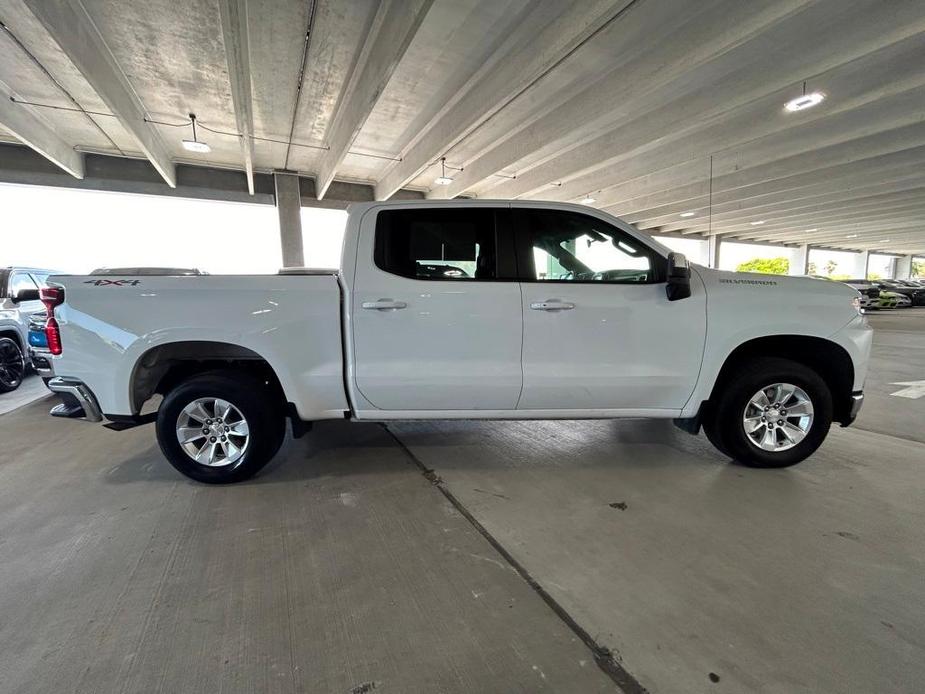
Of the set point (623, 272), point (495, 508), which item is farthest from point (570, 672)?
point (623, 272)

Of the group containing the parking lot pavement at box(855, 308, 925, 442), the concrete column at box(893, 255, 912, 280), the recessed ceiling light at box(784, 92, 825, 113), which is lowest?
the parking lot pavement at box(855, 308, 925, 442)

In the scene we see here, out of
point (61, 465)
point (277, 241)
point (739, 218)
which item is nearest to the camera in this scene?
point (61, 465)

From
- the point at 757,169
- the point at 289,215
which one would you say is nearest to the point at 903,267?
the point at 757,169

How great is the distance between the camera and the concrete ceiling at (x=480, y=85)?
609cm

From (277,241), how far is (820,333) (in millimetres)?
15820

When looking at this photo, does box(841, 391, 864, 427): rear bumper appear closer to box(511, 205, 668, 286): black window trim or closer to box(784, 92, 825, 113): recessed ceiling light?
box(511, 205, 668, 286): black window trim

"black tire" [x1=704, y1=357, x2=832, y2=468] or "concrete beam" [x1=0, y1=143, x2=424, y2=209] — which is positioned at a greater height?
"concrete beam" [x1=0, y1=143, x2=424, y2=209]

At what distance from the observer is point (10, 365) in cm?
617

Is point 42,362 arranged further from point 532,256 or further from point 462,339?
point 532,256

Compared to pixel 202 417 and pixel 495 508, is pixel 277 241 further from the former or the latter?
pixel 495 508

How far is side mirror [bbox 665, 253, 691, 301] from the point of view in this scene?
273cm

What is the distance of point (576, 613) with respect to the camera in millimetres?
1805

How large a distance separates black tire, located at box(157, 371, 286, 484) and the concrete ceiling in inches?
211

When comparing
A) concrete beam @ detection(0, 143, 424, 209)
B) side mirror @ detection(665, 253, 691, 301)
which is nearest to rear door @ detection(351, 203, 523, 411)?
side mirror @ detection(665, 253, 691, 301)
